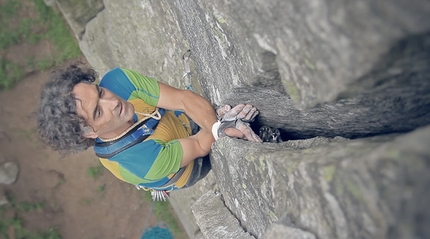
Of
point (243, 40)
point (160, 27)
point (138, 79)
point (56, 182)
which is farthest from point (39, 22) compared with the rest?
point (243, 40)

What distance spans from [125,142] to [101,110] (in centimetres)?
30

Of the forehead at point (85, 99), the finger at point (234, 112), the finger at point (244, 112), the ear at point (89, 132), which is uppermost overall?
the forehead at point (85, 99)

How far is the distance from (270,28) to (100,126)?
1.66 meters

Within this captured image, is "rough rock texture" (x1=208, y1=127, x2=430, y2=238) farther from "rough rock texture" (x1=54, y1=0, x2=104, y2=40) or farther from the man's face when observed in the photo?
"rough rock texture" (x1=54, y1=0, x2=104, y2=40)

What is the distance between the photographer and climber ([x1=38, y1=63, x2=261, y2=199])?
3.14 metres

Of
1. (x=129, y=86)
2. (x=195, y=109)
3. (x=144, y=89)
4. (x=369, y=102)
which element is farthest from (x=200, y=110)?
(x=369, y=102)

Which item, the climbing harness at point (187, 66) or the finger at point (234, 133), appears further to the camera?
the climbing harness at point (187, 66)

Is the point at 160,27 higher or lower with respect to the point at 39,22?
lower

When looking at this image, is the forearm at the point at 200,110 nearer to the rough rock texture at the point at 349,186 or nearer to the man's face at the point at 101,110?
the man's face at the point at 101,110

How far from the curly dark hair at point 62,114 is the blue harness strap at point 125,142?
12cm

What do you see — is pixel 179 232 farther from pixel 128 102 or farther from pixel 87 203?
pixel 128 102

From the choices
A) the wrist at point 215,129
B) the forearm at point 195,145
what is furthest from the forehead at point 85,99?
the wrist at point 215,129

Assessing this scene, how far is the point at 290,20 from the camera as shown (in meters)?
1.81

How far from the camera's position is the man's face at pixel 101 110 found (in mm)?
3113
